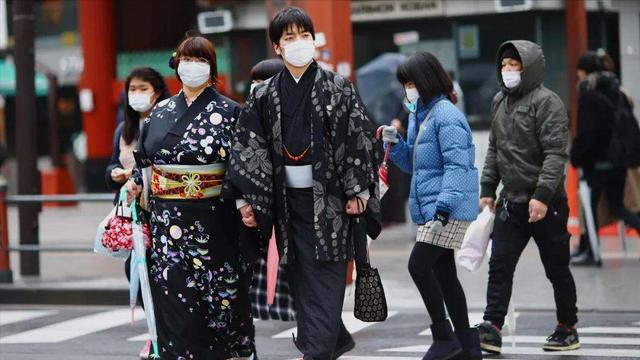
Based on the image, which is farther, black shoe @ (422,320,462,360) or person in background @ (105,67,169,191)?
person in background @ (105,67,169,191)

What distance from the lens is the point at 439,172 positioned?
7.44 m

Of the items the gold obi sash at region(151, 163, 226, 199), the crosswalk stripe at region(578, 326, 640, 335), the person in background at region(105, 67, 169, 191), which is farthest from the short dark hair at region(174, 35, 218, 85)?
the crosswalk stripe at region(578, 326, 640, 335)

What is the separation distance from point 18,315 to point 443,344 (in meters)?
4.81

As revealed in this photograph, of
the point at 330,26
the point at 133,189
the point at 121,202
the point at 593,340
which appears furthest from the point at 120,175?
the point at 330,26

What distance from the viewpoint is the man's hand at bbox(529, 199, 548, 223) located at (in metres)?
7.77

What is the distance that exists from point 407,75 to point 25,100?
6.33 metres

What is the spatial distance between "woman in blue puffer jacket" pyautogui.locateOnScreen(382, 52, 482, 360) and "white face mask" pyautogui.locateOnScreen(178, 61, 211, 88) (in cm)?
114

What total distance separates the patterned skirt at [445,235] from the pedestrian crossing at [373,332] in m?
1.03

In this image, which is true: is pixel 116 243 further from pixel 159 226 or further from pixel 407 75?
pixel 407 75

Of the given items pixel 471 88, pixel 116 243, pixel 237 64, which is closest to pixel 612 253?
pixel 471 88

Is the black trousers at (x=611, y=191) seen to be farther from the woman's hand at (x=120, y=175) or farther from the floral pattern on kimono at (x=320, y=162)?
the floral pattern on kimono at (x=320, y=162)

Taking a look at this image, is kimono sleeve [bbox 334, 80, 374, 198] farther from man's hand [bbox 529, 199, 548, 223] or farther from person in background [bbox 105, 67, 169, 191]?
person in background [bbox 105, 67, 169, 191]

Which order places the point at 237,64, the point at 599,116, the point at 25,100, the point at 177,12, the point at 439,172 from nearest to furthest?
the point at 439,172
the point at 599,116
the point at 25,100
the point at 237,64
the point at 177,12

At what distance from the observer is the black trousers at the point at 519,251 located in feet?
26.3
